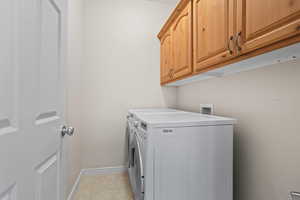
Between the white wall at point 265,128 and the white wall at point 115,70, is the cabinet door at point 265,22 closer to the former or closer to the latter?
the white wall at point 265,128

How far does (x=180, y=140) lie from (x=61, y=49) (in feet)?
3.23

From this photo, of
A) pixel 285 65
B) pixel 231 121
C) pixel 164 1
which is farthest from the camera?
pixel 164 1

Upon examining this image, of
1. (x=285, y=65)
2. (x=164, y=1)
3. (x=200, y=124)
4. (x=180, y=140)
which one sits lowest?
(x=180, y=140)

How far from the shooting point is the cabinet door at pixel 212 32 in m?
1.08

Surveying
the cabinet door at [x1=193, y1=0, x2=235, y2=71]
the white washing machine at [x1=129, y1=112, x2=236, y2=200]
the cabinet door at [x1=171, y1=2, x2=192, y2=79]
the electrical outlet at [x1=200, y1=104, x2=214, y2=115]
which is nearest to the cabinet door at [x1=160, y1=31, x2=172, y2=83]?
the cabinet door at [x1=171, y1=2, x2=192, y2=79]

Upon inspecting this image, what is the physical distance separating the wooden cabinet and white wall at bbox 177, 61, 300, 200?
450 mm

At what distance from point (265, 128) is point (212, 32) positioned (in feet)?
2.64

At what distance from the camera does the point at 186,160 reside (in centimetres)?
121

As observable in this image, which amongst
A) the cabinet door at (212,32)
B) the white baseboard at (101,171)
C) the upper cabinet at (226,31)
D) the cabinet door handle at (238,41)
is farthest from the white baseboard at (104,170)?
the cabinet door handle at (238,41)

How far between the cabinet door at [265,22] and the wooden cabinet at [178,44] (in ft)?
2.14

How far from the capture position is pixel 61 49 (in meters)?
0.94

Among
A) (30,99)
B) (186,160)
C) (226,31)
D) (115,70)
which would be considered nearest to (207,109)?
(186,160)

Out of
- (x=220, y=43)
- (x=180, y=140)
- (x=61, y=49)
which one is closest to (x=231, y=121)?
(x=180, y=140)

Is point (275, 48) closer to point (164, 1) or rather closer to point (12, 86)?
point (12, 86)
